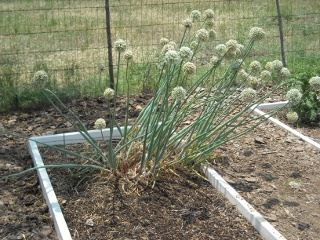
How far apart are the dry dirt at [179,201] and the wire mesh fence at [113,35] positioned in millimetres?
2675

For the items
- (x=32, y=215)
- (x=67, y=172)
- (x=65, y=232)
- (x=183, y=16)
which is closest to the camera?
(x=65, y=232)

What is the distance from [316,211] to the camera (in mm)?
4023

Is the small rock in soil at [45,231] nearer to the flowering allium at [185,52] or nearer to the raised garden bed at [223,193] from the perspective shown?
the raised garden bed at [223,193]

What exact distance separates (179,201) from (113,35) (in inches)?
243

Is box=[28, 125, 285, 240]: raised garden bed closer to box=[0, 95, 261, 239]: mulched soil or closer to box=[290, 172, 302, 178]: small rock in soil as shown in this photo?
box=[0, 95, 261, 239]: mulched soil

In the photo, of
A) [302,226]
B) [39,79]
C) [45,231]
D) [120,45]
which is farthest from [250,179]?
[39,79]

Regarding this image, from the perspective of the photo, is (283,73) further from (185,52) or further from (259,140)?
(259,140)

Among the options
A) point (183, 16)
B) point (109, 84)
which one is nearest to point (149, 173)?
point (109, 84)

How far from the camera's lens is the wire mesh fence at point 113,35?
755 cm

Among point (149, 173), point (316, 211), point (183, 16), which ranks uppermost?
point (183, 16)

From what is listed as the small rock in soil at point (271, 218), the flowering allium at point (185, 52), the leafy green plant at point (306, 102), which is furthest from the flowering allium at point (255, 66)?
the leafy green plant at point (306, 102)

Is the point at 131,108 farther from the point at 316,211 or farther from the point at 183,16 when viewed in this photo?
the point at 183,16

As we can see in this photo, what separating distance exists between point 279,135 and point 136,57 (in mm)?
3359

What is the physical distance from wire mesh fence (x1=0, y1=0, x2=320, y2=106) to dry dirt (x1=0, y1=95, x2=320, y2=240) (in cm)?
268
